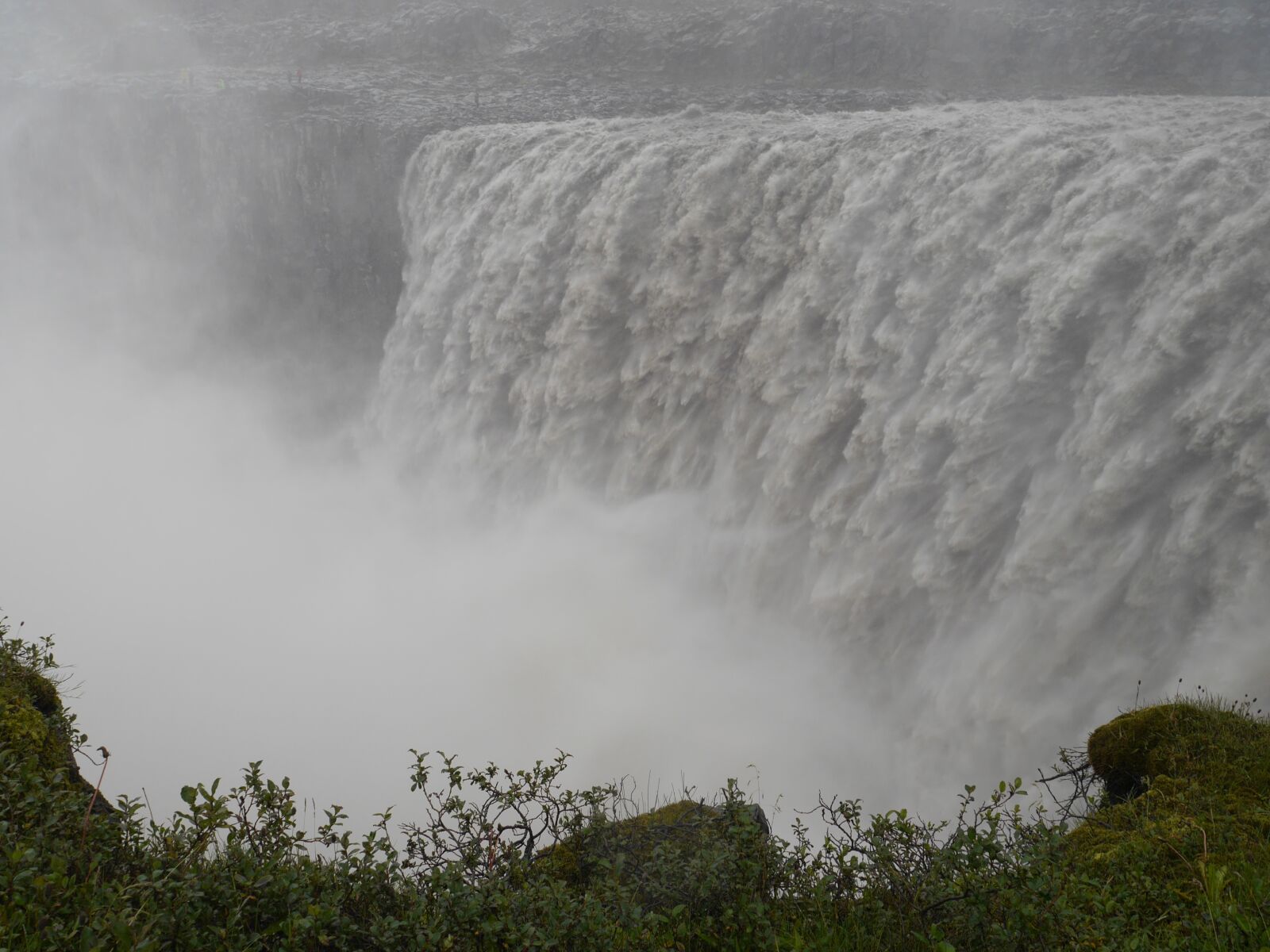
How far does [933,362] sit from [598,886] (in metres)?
7.73

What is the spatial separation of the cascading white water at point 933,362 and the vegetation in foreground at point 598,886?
4.11 m

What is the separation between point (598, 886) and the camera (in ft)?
11.6

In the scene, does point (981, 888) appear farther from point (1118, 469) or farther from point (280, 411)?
point (280, 411)

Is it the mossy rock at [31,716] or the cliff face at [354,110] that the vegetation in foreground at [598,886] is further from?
the cliff face at [354,110]

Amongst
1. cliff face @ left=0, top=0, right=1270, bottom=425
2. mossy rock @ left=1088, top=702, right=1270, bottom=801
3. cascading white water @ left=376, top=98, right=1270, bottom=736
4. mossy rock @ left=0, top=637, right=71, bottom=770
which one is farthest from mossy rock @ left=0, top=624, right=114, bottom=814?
cliff face @ left=0, top=0, right=1270, bottom=425

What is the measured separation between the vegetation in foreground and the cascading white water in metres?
4.11

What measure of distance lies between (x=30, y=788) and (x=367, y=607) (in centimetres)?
1211

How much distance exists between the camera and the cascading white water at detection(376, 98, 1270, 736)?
308 inches

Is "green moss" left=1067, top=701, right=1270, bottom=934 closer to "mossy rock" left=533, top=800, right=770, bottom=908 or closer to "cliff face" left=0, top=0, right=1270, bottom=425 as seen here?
"mossy rock" left=533, top=800, right=770, bottom=908

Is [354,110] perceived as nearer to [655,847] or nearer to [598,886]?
[655,847]

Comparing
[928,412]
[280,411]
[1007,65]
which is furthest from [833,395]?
[280,411]

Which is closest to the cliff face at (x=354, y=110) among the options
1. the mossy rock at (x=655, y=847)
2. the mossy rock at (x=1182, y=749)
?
the mossy rock at (x=1182, y=749)

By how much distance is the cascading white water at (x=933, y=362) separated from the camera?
7816 mm

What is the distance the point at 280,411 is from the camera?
22250 millimetres
